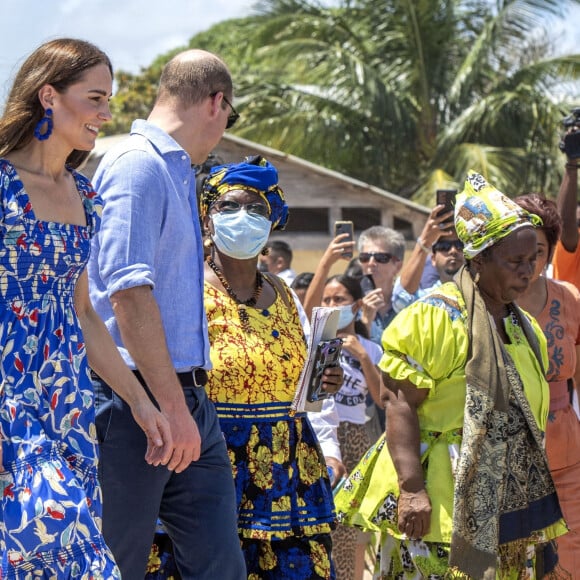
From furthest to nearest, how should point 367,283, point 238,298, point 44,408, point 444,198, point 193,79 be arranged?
point 367,283 → point 444,198 → point 238,298 → point 193,79 → point 44,408

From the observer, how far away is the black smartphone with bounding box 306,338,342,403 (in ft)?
15.5

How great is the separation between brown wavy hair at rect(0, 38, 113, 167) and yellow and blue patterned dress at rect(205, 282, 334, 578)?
156 cm

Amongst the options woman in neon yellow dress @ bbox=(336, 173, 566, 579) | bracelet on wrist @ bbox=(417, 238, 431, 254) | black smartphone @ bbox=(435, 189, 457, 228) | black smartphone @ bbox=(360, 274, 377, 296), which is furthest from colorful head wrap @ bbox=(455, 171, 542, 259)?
black smartphone @ bbox=(360, 274, 377, 296)

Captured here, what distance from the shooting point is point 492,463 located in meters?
4.77

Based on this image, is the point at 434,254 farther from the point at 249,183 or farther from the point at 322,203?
the point at 322,203

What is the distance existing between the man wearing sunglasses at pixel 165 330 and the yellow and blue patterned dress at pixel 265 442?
558mm

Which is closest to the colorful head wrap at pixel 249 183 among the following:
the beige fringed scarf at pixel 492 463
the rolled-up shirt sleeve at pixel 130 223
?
the beige fringed scarf at pixel 492 463

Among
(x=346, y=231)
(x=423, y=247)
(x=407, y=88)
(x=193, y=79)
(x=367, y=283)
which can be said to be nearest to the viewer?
(x=193, y=79)

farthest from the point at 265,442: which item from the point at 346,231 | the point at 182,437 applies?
the point at 346,231

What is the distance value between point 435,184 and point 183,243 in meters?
21.0

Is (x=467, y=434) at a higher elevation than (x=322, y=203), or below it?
below

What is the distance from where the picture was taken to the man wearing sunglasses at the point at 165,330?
12.5 ft

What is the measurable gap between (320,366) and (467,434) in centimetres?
67

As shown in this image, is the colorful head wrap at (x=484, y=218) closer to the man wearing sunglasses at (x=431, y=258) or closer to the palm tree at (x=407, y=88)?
the man wearing sunglasses at (x=431, y=258)
